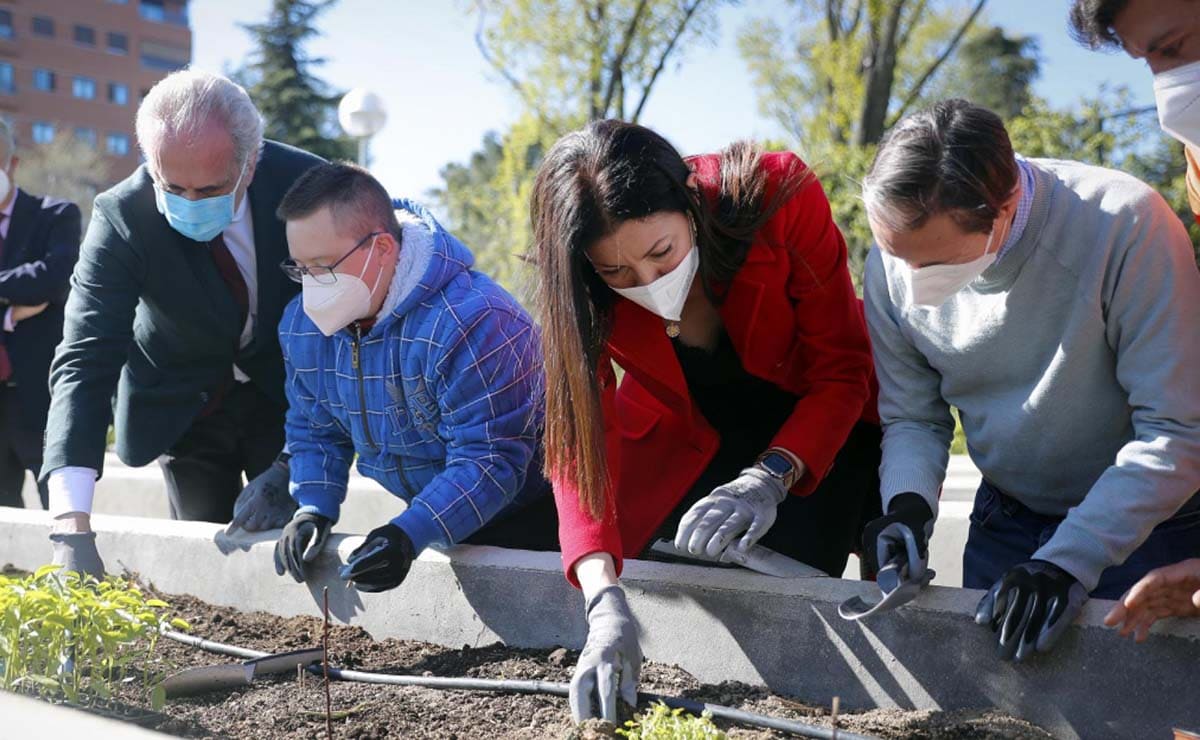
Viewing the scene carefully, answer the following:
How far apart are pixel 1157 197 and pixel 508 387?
1.62m

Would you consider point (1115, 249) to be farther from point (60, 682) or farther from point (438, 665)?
point (60, 682)

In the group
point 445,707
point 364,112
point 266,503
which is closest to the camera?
point 445,707

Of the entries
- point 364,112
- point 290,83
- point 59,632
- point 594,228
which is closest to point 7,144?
point 59,632

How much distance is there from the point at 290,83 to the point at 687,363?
31353 mm

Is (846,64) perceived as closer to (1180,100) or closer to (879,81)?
(879,81)

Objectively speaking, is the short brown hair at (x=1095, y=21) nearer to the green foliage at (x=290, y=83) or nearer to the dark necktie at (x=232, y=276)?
the dark necktie at (x=232, y=276)

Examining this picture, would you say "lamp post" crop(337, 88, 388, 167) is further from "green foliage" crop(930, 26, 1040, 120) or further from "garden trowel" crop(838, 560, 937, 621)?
"green foliage" crop(930, 26, 1040, 120)

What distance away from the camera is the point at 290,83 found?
32094mm

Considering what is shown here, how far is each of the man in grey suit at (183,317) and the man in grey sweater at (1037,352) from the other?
1.96 metres

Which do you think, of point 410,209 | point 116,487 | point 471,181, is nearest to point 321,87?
point 471,181

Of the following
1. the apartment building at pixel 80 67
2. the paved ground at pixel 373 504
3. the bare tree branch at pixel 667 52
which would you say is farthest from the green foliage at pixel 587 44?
the apartment building at pixel 80 67

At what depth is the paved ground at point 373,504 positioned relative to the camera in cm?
437

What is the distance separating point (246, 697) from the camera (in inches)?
107

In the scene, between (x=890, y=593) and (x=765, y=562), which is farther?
(x=765, y=562)
